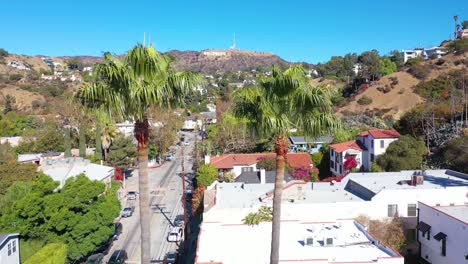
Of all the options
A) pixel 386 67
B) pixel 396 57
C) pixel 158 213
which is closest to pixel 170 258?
pixel 158 213

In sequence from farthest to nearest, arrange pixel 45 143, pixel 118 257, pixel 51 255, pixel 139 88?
1. pixel 45 143
2. pixel 118 257
3. pixel 51 255
4. pixel 139 88

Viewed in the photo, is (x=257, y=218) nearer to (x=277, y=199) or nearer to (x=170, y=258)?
(x=170, y=258)

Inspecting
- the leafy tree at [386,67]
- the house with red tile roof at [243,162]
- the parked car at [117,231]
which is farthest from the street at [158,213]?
the leafy tree at [386,67]

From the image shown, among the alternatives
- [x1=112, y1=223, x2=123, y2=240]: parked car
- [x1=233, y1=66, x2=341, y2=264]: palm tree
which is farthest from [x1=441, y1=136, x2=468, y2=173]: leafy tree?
[x1=233, y1=66, x2=341, y2=264]: palm tree

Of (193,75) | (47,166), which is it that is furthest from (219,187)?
(47,166)

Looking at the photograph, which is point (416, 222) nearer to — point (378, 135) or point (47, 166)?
point (378, 135)

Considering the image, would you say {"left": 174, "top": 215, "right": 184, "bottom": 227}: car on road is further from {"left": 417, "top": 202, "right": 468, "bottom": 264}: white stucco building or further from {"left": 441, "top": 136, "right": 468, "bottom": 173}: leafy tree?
{"left": 441, "top": 136, "right": 468, "bottom": 173}: leafy tree

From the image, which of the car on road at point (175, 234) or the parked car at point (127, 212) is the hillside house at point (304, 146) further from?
the car on road at point (175, 234)
